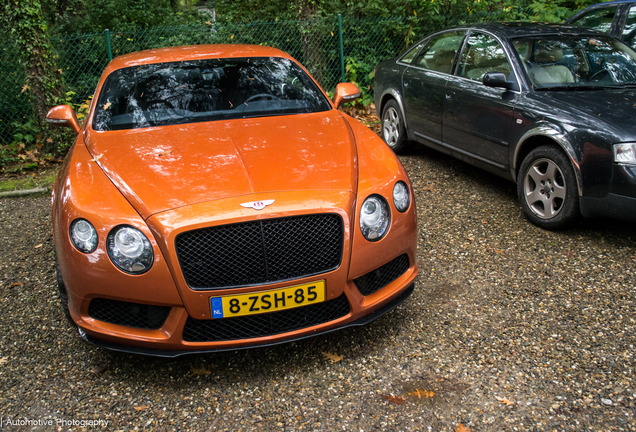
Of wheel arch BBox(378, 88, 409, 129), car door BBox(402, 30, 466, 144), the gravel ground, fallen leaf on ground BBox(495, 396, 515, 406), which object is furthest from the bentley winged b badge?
wheel arch BBox(378, 88, 409, 129)

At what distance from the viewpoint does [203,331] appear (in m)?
2.50

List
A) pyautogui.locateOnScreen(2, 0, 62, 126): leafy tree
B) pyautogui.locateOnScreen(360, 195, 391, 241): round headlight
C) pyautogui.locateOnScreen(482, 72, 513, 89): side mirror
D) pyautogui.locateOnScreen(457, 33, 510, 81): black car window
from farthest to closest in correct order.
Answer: pyautogui.locateOnScreen(2, 0, 62, 126): leafy tree, pyautogui.locateOnScreen(457, 33, 510, 81): black car window, pyautogui.locateOnScreen(482, 72, 513, 89): side mirror, pyautogui.locateOnScreen(360, 195, 391, 241): round headlight

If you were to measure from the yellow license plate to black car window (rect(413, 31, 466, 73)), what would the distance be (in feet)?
12.2

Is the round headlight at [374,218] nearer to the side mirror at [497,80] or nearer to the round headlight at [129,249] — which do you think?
the round headlight at [129,249]

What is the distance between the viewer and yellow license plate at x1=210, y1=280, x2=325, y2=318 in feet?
7.98

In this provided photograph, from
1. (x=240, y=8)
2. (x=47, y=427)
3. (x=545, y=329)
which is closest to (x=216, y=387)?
(x=47, y=427)

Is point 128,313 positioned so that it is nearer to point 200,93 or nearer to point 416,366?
point 416,366

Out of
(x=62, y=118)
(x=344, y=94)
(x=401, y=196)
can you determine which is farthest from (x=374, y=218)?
(x=62, y=118)

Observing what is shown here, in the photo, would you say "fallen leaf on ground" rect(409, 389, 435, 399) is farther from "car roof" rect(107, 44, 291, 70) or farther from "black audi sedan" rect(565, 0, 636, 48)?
"black audi sedan" rect(565, 0, 636, 48)

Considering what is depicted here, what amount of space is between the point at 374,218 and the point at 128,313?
4.23 ft

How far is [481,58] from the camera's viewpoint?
506cm

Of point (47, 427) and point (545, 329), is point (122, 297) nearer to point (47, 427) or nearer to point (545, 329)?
point (47, 427)

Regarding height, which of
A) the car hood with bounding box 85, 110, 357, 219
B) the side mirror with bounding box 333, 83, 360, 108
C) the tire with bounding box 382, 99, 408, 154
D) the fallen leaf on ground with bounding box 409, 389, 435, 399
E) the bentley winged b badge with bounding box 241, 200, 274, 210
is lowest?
the fallen leaf on ground with bounding box 409, 389, 435, 399

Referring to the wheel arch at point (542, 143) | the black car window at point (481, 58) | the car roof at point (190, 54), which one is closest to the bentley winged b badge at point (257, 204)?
the car roof at point (190, 54)
